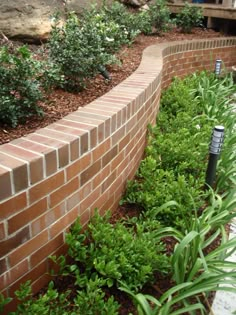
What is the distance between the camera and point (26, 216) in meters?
1.36

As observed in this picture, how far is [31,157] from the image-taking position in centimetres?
135

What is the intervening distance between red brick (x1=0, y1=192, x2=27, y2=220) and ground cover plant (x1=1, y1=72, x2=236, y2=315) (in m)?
0.31

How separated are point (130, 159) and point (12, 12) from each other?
7.95ft

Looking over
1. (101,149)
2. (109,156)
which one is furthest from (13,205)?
(109,156)

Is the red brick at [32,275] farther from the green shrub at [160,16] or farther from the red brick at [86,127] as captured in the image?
the green shrub at [160,16]

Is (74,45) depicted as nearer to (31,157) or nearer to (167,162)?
(167,162)

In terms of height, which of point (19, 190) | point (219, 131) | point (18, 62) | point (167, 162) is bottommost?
point (167, 162)

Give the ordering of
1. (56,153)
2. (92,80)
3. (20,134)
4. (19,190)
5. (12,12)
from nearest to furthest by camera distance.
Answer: (19,190) < (56,153) < (20,134) < (92,80) < (12,12)

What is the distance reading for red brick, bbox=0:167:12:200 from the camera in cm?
121

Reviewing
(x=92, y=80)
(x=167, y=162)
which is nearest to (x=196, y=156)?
(x=167, y=162)

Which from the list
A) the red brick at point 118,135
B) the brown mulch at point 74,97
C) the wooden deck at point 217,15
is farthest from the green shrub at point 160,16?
the red brick at point 118,135

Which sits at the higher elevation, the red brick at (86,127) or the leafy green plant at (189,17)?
the leafy green plant at (189,17)

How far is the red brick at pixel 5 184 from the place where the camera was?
3.96 ft

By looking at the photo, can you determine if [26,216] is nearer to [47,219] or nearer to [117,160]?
[47,219]
